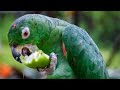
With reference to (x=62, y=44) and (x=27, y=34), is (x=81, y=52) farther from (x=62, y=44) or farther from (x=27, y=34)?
(x=27, y=34)

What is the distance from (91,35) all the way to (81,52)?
44 centimetres

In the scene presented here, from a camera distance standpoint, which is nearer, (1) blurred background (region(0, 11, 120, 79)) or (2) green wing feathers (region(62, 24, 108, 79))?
(2) green wing feathers (region(62, 24, 108, 79))

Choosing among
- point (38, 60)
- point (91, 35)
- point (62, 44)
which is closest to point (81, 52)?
point (62, 44)

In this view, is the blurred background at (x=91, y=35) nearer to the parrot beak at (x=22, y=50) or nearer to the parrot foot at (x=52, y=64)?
the parrot beak at (x=22, y=50)

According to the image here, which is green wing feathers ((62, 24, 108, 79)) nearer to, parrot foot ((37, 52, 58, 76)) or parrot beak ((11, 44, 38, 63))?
parrot foot ((37, 52, 58, 76))

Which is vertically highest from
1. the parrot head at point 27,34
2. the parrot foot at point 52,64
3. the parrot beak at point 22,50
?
the parrot head at point 27,34

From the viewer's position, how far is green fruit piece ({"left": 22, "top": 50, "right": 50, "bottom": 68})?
207 cm

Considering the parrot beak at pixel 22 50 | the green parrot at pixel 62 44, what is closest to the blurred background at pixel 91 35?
the parrot beak at pixel 22 50

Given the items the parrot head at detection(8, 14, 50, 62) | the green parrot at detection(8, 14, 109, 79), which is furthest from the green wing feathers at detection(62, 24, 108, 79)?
the parrot head at detection(8, 14, 50, 62)

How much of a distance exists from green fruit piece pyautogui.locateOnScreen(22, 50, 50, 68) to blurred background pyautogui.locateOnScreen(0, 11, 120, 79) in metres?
0.26

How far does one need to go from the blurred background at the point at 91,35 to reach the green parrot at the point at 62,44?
34 cm

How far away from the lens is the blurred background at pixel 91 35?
2.41 metres
